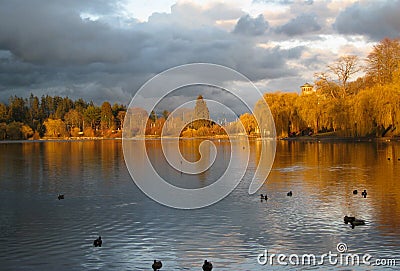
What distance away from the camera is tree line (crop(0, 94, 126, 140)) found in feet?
457

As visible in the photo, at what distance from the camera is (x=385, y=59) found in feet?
221

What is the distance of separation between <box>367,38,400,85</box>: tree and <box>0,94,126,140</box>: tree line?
331ft

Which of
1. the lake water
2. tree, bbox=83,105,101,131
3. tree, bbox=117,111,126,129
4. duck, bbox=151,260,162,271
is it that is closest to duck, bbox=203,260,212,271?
the lake water

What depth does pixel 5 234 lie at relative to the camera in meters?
14.0

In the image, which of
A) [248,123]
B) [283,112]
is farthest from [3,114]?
[283,112]

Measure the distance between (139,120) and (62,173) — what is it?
122475mm

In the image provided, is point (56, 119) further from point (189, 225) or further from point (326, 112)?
point (189, 225)

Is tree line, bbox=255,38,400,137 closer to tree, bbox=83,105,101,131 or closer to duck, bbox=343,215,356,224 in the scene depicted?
duck, bbox=343,215,356,224

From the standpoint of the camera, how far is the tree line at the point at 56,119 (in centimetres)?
13938

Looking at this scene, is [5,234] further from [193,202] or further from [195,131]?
[195,131]

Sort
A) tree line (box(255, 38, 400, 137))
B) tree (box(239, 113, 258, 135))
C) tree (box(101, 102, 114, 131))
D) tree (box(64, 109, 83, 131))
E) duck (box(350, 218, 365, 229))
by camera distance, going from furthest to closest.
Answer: tree (box(64, 109, 83, 131)), tree (box(101, 102, 114, 131)), tree (box(239, 113, 258, 135)), tree line (box(255, 38, 400, 137)), duck (box(350, 218, 365, 229))

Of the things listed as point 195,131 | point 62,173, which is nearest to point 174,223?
point 62,173

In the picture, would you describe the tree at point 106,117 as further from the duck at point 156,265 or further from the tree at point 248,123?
the duck at point 156,265

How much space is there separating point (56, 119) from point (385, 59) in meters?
120
